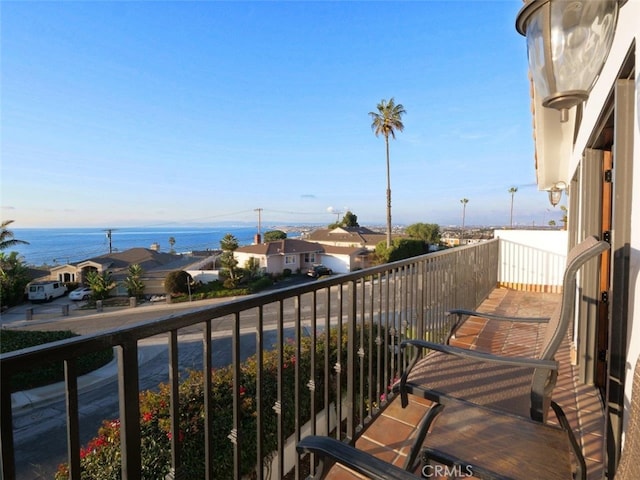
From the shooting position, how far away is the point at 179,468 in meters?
0.92

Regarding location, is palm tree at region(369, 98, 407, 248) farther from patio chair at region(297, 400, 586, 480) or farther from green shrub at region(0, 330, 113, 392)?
patio chair at region(297, 400, 586, 480)

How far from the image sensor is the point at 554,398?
7.53 feet

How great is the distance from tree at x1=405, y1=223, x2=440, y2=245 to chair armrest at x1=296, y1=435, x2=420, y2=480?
35.5 meters

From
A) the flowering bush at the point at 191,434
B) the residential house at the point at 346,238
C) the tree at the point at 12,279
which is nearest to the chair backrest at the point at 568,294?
the flowering bush at the point at 191,434

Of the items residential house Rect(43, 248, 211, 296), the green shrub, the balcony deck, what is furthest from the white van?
the balcony deck

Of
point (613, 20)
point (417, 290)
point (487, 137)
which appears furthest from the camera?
point (487, 137)

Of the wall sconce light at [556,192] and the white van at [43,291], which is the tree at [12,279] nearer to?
the white van at [43,291]

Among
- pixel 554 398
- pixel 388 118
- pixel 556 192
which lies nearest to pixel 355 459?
pixel 554 398

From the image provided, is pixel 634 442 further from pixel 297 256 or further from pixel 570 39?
pixel 297 256

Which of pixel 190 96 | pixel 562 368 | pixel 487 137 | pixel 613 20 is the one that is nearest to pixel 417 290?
pixel 562 368

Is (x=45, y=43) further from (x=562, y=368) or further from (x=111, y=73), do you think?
(x=562, y=368)

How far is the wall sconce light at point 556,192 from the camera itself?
623 cm

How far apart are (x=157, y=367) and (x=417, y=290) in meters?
12.9

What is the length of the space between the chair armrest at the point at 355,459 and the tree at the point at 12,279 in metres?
32.4
